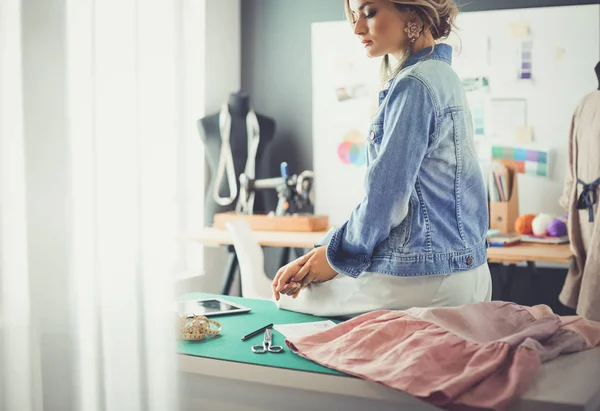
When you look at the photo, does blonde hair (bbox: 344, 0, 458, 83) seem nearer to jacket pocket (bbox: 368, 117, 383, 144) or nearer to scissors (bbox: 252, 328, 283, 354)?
jacket pocket (bbox: 368, 117, 383, 144)

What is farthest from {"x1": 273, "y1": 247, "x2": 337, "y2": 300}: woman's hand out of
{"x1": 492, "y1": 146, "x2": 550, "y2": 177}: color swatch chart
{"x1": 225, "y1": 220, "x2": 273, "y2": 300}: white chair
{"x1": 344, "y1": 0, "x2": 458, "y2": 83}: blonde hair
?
{"x1": 492, "y1": 146, "x2": 550, "y2": 177}: color swatch chart

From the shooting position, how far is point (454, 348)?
1278 millimetres

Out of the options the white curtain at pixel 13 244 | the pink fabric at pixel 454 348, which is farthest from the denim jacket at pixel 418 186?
the white curtain at pixel 13 244

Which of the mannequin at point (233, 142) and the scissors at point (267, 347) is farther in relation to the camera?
the mannequin at point (233, 142)

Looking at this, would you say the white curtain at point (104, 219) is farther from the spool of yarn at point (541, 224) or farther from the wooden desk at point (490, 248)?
Answer: the spool of yarn at point (541, 224)

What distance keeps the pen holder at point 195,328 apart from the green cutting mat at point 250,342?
1 centimetres

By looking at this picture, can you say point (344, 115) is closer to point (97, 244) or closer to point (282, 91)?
point (282, 91)

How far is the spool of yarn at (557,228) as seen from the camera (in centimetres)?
331

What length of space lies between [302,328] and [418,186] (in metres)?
0.40

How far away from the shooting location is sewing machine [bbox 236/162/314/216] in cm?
372

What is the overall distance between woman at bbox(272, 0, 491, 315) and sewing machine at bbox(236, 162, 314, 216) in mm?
2077

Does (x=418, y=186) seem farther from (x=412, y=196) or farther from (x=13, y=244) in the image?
(x=13, y=244)

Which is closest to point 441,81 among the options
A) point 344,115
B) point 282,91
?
point 344,115

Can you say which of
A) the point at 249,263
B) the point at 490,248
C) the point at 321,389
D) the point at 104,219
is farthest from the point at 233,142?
the point at 321,389
